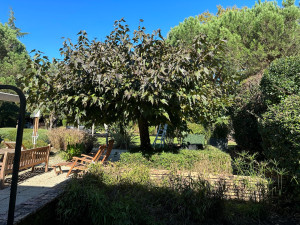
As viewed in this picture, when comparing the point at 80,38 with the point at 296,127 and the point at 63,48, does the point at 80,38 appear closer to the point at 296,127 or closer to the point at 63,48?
the point at 63,48

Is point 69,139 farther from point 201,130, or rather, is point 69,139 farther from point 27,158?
point 201,130

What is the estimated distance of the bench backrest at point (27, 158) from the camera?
4425 millimetres

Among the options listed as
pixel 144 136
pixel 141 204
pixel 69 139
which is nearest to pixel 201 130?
pixel 144 136

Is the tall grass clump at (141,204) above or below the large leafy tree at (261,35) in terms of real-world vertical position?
below

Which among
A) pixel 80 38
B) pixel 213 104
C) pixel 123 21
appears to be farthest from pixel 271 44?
pixel 80 38

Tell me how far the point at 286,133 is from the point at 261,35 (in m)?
10.2

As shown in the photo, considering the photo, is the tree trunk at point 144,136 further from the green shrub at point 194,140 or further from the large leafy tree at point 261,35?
the large leafy tree at point 261,35

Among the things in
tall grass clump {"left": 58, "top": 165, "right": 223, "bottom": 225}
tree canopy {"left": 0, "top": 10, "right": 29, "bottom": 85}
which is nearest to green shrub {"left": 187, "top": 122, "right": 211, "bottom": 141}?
tall grass clump {"left": 58, "top": 165, "right": 223, "bottom": 225}

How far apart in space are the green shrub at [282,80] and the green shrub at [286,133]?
4.83 ft

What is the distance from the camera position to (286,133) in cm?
379

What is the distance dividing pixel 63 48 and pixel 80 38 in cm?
50

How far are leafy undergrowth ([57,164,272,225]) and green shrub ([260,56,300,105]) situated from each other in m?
3.60

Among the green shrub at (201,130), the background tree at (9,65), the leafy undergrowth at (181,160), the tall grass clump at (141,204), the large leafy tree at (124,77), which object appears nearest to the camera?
the tall grass clump at (141,204)

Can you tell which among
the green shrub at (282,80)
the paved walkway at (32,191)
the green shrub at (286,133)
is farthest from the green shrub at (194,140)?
the paved walkway at (32,191)
